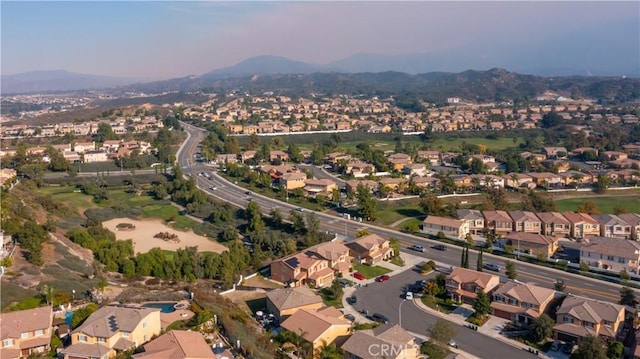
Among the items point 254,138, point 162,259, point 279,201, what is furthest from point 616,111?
point 162,259

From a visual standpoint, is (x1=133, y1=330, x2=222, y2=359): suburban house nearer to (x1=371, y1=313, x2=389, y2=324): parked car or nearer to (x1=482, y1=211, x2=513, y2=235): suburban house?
(x1=371, y1=313, x2=389, y2=324): parked car

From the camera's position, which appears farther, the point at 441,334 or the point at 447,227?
the point at 447,227

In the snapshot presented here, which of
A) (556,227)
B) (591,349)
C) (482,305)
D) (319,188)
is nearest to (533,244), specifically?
(556,227)

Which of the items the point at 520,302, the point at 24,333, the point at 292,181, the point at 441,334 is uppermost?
the point at 24,333

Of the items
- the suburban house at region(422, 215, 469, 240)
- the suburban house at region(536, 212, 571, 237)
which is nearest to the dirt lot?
the suburban house at region(422, 215, 469, 240)

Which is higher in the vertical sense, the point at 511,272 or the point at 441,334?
the point at 441,334

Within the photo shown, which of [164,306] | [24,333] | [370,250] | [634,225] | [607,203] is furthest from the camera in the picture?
[607,203]

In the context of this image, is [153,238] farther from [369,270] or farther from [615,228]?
[615,228]
